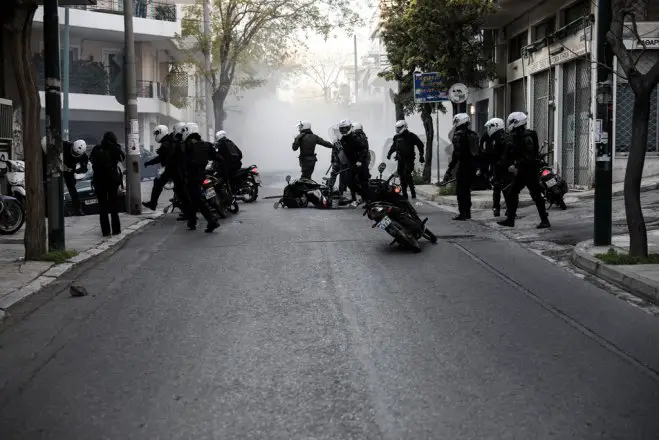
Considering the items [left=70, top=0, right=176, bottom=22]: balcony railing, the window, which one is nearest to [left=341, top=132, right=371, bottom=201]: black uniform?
the window

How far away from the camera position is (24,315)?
7754mm

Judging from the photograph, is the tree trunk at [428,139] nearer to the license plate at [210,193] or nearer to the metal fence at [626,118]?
the metal fence at [626,118]

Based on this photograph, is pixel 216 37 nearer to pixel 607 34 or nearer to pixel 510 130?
pixel 510 130

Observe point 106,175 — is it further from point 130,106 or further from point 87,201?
point 87,201

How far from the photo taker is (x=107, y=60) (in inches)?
1533

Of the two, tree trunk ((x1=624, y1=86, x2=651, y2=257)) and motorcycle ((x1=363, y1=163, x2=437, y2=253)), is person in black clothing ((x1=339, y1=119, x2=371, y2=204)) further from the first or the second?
tree trunk ((x1=624, y1=86, x2=651, y2=257))

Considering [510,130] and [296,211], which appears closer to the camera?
[510,130]

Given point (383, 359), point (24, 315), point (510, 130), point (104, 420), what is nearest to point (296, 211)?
point (510, 130)

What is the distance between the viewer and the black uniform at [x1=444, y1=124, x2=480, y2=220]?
15906 mm

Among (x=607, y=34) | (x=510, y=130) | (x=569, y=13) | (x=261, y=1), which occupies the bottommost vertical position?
(x=510, y=130)

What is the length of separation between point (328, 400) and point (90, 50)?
36.3 meters

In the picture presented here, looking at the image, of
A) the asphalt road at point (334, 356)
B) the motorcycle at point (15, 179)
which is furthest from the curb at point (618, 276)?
the motorcycle at point (15, 179)

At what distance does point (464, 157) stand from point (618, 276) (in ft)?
23.1

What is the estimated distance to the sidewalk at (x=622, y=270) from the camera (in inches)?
329
